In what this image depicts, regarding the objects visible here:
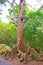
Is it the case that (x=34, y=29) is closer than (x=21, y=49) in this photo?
No

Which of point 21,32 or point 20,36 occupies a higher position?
point 21,32

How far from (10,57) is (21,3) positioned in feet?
10.3

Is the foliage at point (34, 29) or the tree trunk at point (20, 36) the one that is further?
the foliage at point (34, 29)

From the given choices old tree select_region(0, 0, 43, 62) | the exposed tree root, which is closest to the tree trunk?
old tree select_region(0, 0, 43, 62)

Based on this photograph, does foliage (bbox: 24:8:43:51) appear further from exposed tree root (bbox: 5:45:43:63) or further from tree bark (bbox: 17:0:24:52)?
exposed tree root (bbox: 5:45:43:63)

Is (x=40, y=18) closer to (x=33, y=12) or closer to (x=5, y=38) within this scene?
(x=33, y=12)

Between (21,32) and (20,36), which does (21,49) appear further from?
(21,32)

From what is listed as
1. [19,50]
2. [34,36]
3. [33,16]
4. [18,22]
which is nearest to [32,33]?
[34,36]

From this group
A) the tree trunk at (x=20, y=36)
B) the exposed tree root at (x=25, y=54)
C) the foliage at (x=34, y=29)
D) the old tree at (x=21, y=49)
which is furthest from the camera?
the foliage at (x=34, y=29)

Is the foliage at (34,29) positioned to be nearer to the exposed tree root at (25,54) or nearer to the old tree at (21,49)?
the old tree at (21,49)

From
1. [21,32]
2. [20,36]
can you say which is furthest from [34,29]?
[20,36]

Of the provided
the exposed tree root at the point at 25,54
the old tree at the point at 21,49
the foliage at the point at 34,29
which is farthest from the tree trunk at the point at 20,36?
the foliage at the point at 34,29

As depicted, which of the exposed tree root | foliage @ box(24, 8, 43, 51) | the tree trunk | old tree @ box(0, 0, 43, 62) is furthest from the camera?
foliage @ box(24, 8, 43, 51)

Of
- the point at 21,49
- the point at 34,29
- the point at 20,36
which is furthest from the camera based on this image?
the point at 34,29
